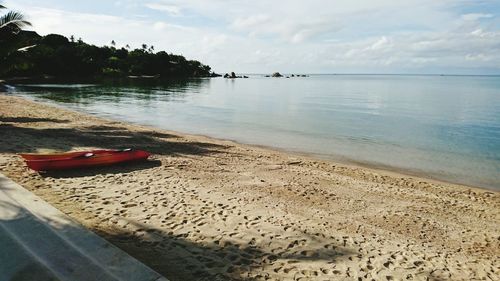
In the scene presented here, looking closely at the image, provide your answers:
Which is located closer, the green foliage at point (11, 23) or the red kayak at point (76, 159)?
the red kayak at point (76, 159)

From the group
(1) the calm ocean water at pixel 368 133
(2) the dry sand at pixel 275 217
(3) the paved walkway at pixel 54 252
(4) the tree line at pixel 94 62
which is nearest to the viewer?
A: (3) the paved walkway at pixel 54 252

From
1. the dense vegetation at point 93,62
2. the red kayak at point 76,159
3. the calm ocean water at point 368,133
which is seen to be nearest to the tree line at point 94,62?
the dense vegetation at point 93,62

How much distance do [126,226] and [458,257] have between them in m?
7.13

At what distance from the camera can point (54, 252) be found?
19.0ft

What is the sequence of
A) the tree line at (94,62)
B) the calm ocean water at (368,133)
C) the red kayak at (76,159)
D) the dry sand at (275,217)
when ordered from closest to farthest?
the dry sand at (275,217), the red kayak at (76,159), the calm ocean water at (368,133), the tree line at (94,62)

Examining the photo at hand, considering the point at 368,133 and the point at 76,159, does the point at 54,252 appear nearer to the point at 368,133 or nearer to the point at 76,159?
the point at 76,159

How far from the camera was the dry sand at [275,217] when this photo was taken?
256 inches

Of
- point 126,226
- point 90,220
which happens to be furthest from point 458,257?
point 90,220

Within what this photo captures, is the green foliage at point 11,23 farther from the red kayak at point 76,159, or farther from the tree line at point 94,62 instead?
the tree line at point 94,62

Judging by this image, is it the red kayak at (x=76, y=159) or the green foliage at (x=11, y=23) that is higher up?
the green foliage at (x=11, y=23)

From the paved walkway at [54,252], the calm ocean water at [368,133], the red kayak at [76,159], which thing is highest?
the red kayak at [76,159]

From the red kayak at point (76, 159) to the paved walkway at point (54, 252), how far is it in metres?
3.49

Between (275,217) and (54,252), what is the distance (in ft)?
15.9

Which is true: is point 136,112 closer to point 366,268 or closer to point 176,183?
point 176,183
